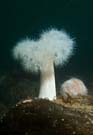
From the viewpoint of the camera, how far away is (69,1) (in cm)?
870

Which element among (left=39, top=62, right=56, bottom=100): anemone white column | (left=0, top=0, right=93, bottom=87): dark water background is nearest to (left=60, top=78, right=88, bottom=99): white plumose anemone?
(left=39, top=62, right=56, bottom=100): anemone white column

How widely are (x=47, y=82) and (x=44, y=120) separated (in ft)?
4.14

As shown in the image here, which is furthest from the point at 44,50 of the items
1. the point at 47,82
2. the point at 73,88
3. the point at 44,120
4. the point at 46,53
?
the point at 44,120

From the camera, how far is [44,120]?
103 inches

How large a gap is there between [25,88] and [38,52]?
2304mm

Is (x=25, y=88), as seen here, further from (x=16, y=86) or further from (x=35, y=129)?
(x=35, y=129)

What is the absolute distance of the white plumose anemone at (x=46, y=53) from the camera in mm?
3816

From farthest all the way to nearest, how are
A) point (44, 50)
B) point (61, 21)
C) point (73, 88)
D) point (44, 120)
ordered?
point (61, 21), point (73, 88), point (44, 50), point (44, 120)

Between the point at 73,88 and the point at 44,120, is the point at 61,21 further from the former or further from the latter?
the point at 44,120

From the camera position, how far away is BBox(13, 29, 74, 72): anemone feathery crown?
12.5 ft

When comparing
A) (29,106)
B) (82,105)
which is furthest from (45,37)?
(29,106)

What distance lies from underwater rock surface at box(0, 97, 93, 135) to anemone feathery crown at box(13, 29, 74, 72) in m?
1.08

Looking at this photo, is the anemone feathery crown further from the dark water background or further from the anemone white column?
the dark water background

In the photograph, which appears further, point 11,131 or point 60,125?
point 11,131
